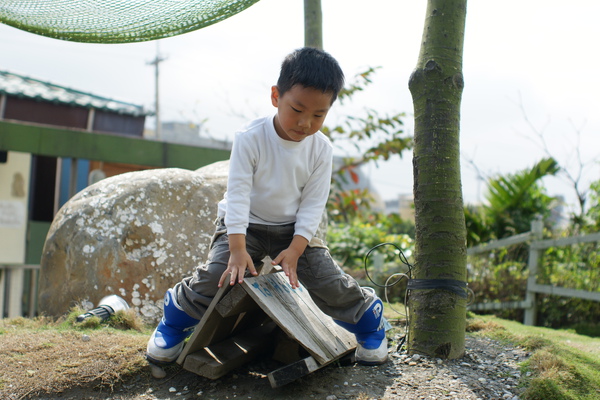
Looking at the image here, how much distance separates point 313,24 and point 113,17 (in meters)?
1.67

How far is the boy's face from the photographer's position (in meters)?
2.29

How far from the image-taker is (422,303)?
2.74m

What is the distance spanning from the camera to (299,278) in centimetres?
261

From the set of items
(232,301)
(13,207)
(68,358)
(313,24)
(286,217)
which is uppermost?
(313,24)

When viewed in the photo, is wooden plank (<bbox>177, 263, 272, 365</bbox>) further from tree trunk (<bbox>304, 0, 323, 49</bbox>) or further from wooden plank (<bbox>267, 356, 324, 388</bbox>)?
tree trunk (<bbox>304, 0, 323, 49</bbox>)

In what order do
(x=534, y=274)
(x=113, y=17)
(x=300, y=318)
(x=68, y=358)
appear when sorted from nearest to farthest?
A: (x=300, y=318), (x=68, y=358), (x=113, y=17), (x=534, y=274)

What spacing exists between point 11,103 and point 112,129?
2.28 meters

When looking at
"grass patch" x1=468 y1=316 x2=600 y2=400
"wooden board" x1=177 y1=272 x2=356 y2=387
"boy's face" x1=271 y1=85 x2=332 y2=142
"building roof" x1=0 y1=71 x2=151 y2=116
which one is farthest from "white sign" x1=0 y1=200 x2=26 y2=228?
"grass patch" x1=468 y1=316 x2=600 y2=400

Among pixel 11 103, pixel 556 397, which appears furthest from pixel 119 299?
pixel 11 103

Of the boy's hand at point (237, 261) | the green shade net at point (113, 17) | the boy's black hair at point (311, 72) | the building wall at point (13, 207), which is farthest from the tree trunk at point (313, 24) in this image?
A: the building wall at point (13, 207)

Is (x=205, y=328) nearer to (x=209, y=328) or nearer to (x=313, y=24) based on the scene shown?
(x=209, y=328)

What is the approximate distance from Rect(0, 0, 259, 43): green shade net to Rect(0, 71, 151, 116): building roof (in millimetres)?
9703

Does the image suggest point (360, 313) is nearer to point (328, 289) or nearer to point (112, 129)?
point (328, 289)

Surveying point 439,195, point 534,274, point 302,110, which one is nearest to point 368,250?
point 534,274
